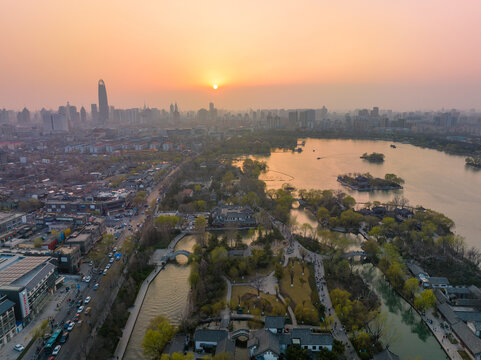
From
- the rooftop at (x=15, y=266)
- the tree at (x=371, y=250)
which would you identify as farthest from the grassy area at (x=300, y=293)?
the rooftop at (x=15, y=266)

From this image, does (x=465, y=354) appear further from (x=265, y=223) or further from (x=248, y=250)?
(x=265, y=223)

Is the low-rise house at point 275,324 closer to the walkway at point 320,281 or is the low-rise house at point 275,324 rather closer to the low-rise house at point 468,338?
the walkway at point 320,281

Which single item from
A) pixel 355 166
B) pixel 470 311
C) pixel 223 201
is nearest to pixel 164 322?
pixel 470 311

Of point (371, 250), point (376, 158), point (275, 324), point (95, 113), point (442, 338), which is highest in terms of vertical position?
point (95, 113)

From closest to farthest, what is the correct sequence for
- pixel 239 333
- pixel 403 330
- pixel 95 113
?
pixel 239 333, pixel 403 330, pixel 95 113

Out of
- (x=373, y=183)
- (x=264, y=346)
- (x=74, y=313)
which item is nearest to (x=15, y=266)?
(x=74, y=313)

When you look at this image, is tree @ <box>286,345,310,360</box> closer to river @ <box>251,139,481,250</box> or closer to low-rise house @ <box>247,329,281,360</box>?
low-rise house @ <box>247,329,281,360</box>

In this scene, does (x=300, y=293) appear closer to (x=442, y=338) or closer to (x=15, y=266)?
(x=442, y=338)
